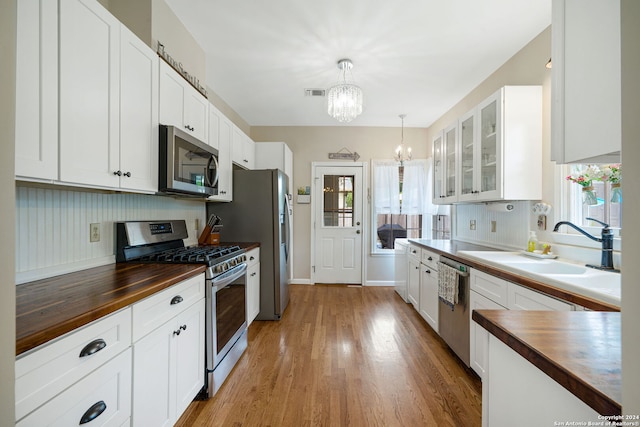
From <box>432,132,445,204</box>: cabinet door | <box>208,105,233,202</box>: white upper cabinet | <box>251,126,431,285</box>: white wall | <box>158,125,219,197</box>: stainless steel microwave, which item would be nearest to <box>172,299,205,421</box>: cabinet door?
<box>158,125,219,197</box>: stainless steel microwave

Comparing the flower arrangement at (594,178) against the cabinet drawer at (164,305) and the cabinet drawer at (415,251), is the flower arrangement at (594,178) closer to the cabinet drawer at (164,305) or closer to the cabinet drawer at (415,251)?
the cabinet drawer at (415,251)

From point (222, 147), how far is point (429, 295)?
2670 millimetres

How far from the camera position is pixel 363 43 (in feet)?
7.92

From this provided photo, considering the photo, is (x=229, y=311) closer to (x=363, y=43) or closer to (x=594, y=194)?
(x=363, y=43)

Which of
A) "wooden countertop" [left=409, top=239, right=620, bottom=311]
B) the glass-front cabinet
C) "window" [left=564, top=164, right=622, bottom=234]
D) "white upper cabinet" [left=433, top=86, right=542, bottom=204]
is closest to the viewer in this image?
"wooden countertop" [left=409, top=239, right=620, bottom=311]

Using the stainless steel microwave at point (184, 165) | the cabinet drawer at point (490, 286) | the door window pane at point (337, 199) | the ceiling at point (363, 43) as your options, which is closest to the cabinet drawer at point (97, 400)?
the stainless steel microwave at point (184, 165)

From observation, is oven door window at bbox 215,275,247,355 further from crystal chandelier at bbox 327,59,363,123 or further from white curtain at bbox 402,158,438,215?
white curtain at bbox 402,158,438,215

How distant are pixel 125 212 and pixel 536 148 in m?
3.23

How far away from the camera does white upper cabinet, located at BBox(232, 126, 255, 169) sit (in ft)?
10.6

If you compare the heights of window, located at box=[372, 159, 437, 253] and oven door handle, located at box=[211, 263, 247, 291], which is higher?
window, located at box=[372, 159, 437, 253]

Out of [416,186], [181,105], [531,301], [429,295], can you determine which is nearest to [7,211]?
[181,105]

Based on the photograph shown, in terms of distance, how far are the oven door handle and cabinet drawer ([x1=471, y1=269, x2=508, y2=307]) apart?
1.86 m

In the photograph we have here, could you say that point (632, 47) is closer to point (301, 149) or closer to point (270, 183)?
point (270, 183)

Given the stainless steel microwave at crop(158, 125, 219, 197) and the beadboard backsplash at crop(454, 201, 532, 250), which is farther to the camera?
the beadboard backsplash at crop(454, 201, 532, 250)
